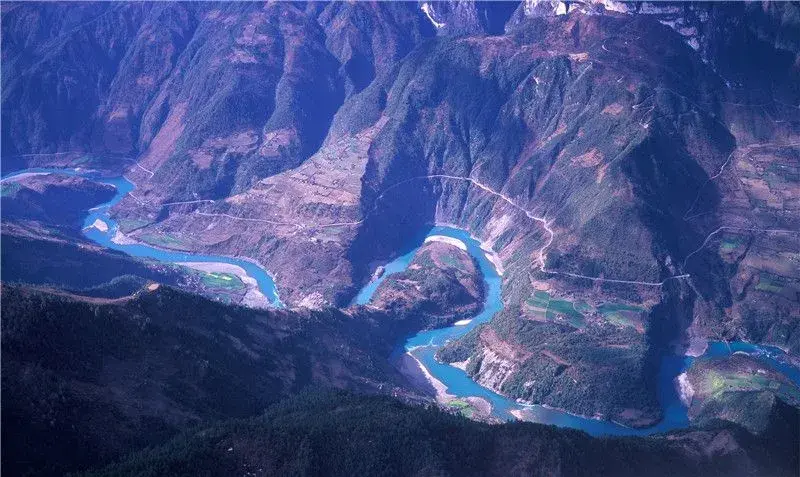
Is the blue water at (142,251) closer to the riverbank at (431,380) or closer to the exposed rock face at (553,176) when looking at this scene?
the exposed rock face at (553,176)

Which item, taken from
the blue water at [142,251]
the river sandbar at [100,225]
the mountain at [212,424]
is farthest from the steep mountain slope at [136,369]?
the river sandbar at [100,225]

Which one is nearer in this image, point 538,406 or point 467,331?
point 538,406

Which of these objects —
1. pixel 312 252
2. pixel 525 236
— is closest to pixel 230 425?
pixel 312 252

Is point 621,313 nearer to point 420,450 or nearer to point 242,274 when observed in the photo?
point 420,450

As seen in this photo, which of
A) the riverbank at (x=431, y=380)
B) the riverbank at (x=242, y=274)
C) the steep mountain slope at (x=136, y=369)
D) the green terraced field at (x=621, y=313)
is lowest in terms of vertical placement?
the riverbank at (x=431, y=380)

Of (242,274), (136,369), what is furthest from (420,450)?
(242,274)
